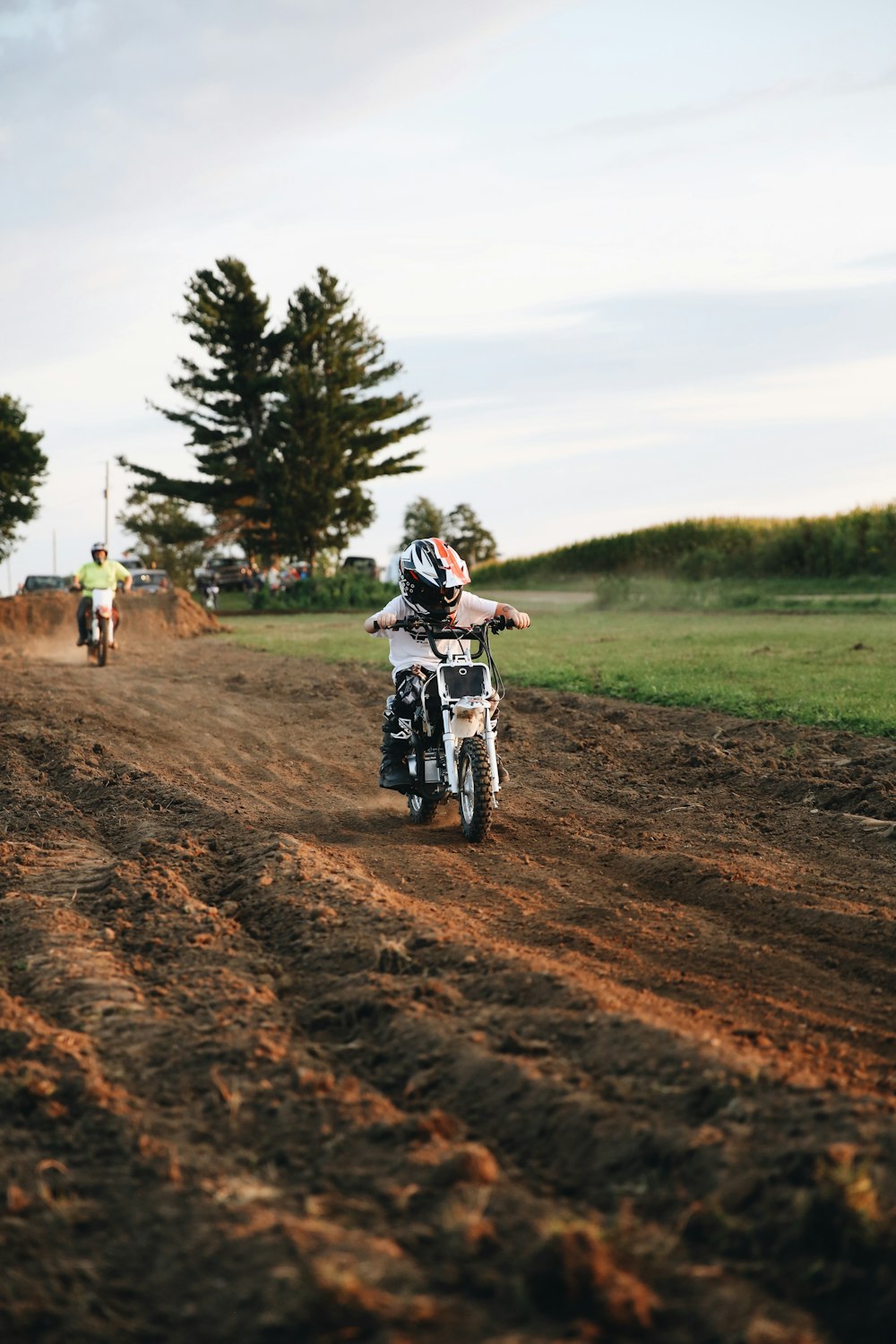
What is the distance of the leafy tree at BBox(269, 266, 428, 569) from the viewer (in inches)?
2384

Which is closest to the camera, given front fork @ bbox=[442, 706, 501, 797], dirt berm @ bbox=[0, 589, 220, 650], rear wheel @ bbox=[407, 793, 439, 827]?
front fork @ bbox=[442, 706, 501, 797]

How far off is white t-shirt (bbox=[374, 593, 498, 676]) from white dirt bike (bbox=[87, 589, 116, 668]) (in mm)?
15116

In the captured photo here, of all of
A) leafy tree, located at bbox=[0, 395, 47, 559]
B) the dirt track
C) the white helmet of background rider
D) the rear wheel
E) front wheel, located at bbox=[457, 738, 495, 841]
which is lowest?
the dirt track

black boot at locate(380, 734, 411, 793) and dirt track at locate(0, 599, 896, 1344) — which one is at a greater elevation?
black boot at locate(380, 734, 411, 793)

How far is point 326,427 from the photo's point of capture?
60.6m

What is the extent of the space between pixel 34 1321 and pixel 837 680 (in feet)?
48.1

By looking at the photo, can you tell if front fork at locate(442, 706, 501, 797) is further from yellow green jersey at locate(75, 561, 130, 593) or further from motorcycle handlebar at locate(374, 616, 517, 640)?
yellow green jersey at locate(75, 561, 130, 593)

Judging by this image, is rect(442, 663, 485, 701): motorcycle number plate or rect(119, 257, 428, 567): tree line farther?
rect(119, 257, 428, 567): tree line

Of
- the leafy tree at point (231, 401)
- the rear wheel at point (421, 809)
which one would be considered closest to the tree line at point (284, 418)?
the leafy tree at point (231, 401)

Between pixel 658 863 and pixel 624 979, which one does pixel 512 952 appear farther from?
pixel 658 863

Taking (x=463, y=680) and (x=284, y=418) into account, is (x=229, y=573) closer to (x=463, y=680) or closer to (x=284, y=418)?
(x=284, y=418)

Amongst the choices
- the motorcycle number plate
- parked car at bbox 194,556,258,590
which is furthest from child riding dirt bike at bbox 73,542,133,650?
parked car at bbox 194,556,258,590

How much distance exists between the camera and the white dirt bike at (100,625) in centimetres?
2355

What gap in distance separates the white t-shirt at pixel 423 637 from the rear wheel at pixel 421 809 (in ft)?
3.23
